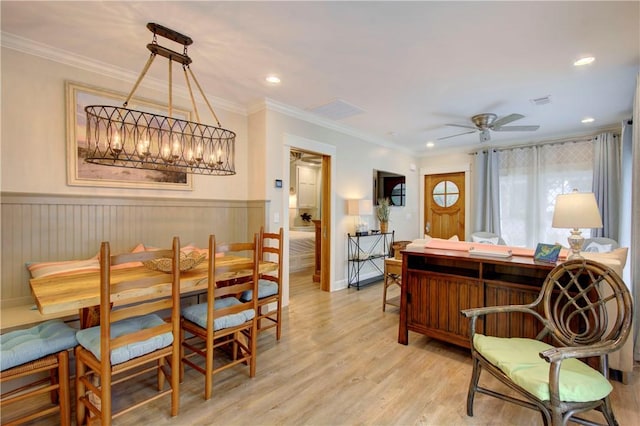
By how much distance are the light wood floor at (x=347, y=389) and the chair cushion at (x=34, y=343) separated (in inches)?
23.9

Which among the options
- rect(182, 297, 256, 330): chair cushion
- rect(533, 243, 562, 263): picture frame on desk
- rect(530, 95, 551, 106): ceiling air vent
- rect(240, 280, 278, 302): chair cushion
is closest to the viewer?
rect(182, 297, 256, 330): chair cushion

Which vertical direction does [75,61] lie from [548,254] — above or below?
above

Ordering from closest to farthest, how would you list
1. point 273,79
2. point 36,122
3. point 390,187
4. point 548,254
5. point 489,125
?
point 548,254
point 36,122
point 273,79
point 489,125
point 390,187

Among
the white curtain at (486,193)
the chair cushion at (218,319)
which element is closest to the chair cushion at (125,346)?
the chair cushion at (218,319)

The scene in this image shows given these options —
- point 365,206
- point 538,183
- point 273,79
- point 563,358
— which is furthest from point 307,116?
point 538,183

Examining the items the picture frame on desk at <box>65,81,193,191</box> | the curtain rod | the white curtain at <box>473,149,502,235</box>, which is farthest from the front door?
the picture frame on desk at <box>65,81,193,191</box>

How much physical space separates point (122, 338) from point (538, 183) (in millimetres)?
6374

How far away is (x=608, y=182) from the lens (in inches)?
178

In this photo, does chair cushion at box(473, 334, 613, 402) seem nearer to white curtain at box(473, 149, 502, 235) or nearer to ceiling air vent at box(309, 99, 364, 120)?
ceiling air vent at box(309, 99, 364, 120)

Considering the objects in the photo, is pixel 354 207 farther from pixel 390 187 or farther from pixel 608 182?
pixel 608 182

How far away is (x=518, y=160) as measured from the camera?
5582 millimetres

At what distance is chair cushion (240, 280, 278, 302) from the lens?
2807mm

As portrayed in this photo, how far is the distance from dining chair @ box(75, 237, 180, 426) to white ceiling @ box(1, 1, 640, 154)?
5.67 ft

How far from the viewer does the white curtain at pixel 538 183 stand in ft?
16.4
